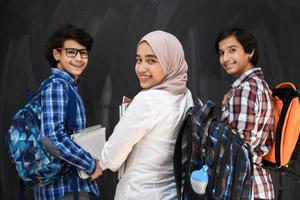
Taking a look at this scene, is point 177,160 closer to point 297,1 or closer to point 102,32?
point 102,32

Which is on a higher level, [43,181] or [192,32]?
[192,32]

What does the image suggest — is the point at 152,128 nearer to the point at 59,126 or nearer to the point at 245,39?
the point at 59,126

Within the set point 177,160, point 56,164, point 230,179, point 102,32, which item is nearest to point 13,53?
point 102,32

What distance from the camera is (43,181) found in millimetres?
1616

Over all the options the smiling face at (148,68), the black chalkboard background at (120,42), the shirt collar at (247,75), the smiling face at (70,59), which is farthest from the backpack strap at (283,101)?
the smiling face at (70,59)

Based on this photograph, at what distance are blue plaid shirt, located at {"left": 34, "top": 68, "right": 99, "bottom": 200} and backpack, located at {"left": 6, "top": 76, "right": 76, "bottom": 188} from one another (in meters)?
0.03

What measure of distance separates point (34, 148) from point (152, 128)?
0.56m

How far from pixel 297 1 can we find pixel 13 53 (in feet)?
5.48

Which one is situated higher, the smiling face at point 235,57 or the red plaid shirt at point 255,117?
the smiling face at point 235,57

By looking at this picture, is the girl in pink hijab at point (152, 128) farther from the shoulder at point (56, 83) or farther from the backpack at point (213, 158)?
the shoulder at point (56, 83)

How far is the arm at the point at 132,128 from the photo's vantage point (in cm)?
130

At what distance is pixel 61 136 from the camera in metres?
1.57

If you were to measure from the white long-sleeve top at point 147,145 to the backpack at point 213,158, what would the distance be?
0.20 ft

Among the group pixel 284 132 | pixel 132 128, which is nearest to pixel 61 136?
pixel 132 128
